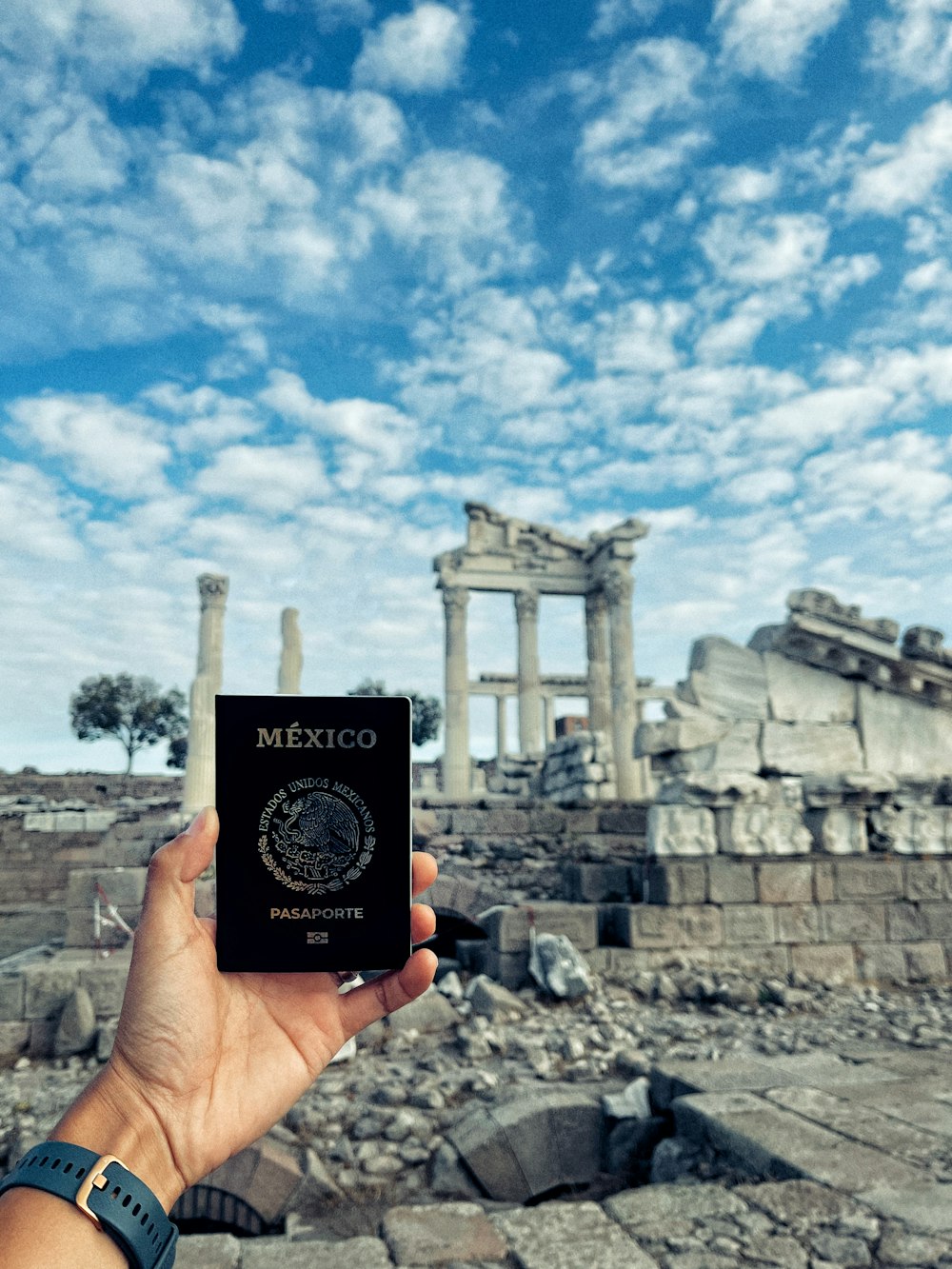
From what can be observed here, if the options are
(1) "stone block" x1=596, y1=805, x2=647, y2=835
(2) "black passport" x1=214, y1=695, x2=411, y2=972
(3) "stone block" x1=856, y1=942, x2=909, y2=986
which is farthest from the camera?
(1) "stone block" x1=596, y1=805, x2=647, y2=835

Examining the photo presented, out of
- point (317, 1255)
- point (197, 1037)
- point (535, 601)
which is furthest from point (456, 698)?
point (197, 1037)

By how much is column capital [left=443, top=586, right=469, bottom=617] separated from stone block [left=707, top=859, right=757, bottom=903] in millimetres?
17348

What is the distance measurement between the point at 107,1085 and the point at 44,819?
69.6ft

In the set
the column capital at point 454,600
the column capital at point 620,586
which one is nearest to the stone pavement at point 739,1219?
the column capital at point 620,586

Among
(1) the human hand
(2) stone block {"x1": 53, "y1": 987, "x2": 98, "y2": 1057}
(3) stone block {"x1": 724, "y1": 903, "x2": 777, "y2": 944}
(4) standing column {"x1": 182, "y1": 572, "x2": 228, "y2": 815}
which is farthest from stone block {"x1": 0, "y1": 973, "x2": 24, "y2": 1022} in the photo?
(4) standing column {"x1": 182, "y1": 572, "x2": 228, "y2": 815}

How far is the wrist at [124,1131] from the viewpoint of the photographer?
5.17 feet

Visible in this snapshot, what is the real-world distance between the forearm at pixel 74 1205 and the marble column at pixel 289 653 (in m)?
22.5

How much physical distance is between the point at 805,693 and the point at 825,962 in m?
3.08

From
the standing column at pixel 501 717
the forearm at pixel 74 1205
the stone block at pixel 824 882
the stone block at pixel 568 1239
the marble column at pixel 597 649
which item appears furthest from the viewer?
the standing column at pixel 501 717

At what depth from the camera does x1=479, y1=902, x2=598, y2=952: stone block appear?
8.92m

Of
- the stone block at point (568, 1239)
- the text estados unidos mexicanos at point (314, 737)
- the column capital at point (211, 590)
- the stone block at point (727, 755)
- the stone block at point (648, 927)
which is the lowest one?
the stone block at point (568, 1239)

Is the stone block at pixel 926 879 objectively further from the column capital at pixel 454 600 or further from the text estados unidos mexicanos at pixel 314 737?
the column capital at pixel 454 600

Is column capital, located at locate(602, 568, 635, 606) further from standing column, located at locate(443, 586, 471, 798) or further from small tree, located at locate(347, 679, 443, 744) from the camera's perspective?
small tree, located at locate(347, 679, 443, 744)

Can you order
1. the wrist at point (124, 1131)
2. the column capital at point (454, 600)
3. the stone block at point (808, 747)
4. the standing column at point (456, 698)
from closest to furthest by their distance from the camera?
the wrist at point (124, 1131), the stone block at point (808, 747), the standing column at point (456, 698), the column capital at point (454, 600)
